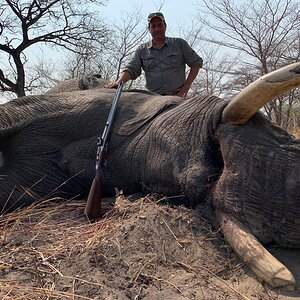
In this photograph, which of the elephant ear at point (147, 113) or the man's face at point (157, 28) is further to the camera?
the man's face at point (157, 28)

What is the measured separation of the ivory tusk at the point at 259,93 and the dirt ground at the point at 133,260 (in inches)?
21.3

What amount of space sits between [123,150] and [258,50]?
13952 mm

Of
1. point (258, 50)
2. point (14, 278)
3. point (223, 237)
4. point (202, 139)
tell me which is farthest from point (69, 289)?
point (258, 50)

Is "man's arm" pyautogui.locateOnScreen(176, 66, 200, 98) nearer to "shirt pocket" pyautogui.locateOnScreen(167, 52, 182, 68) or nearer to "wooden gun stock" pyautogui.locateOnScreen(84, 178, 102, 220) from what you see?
"shirt pocket" pyautogui.locateOnScreen(167, 52, 182, 68)

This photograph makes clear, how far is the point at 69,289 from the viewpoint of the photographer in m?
2.22

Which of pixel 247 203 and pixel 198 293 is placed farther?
pixel 247 203

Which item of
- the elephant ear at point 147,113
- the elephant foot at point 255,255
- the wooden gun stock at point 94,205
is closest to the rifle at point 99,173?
the wooden gun stock at point 94,205

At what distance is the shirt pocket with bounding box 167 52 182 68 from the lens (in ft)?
18.2

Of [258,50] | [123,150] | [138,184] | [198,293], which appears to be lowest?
[198,293]

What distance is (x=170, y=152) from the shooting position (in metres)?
3.13

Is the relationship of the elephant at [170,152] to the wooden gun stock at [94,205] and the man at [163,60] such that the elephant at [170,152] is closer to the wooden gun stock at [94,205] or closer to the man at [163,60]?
the wooden gun stock at [94,205]

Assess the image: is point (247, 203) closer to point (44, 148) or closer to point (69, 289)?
point (69, 289)

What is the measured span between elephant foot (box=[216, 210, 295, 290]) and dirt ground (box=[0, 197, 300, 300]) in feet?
0.16

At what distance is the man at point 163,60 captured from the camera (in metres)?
5.50
